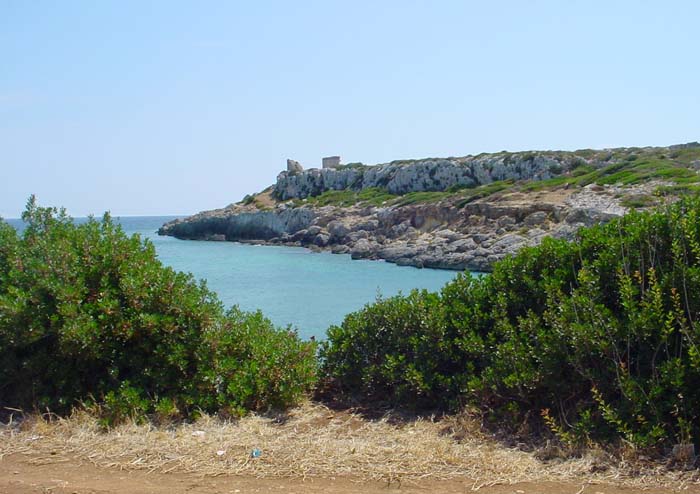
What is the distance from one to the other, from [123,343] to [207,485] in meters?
2.47

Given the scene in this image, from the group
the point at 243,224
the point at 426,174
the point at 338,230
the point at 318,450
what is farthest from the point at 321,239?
the point at 318,450

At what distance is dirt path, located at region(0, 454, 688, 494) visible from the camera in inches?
197

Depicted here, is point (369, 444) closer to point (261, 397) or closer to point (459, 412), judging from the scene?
point (459, 412)

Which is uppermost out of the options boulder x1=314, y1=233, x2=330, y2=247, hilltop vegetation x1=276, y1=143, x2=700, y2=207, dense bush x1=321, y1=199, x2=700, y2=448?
hilltop vegetation x1=276, y1=143, x2=700, y2=207

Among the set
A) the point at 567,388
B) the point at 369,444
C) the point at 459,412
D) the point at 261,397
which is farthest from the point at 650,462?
the point at 261,397

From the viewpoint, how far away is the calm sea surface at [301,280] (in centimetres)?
3027

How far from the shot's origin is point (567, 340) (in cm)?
615

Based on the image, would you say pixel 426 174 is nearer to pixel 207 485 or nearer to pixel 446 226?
pixel 446 226

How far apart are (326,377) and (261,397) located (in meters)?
1.18

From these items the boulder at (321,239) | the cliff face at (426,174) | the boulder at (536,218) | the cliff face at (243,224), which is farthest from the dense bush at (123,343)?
the cliff face at (243,224)

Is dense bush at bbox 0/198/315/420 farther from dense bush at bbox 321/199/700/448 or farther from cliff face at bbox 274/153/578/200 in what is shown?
cliff face at bbox 274/153/578/200

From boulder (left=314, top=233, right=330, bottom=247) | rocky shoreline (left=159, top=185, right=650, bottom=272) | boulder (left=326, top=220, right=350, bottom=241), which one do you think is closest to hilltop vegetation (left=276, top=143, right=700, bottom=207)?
rocky shoreline (left=159, top=185, right=650, bottom=272)

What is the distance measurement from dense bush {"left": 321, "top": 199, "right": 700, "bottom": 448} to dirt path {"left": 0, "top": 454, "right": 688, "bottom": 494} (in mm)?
839

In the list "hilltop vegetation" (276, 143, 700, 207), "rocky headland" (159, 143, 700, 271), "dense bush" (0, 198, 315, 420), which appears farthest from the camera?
"hilltop vegetation" (276, 143, 700, 207)
